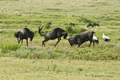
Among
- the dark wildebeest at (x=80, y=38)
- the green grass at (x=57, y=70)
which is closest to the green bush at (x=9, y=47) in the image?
the green grass at (x=57, y=70)

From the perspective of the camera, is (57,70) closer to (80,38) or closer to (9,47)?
(9,47)

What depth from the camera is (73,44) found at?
69.2 ft

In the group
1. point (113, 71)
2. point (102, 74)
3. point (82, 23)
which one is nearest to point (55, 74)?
point (102, 74)

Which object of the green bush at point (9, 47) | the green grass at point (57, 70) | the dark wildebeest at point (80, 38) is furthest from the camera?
the dark wildebeest at point (80, 38)

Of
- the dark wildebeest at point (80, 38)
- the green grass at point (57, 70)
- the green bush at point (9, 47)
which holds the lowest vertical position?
the dark wildebeest at point (80, 38)

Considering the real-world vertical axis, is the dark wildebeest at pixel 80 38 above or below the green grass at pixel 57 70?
below

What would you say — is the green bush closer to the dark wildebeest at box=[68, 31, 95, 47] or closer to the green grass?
the green grass

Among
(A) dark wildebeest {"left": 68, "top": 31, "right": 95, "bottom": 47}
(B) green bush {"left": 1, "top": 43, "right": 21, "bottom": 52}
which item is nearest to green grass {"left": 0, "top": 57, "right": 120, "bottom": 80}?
(B) green bush {"left": 1, "top": 43, "right": 21, "bottom": 52}

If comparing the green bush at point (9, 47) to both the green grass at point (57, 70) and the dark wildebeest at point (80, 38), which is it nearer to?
the green grass at point (57, 70)

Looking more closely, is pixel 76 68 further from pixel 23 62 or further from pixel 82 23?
pixel 82 23

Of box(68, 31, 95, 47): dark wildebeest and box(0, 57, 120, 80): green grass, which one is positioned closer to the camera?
box(0, 57, 120, 80): green grass

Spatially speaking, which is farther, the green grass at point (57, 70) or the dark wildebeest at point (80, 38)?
the dark wildebeest at point (80, 38)

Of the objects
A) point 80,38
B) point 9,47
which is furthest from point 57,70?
point 80,38

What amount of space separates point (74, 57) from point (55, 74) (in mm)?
4449
